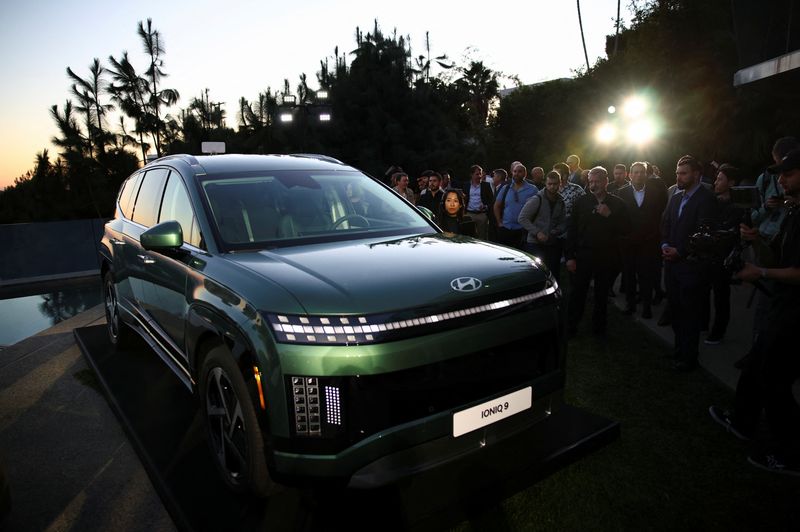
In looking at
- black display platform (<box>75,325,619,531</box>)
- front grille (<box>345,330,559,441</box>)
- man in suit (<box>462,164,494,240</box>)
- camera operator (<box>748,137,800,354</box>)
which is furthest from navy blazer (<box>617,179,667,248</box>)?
front grille (<box>345,330,559,441</box>)

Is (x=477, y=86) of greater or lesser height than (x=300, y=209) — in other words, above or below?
above

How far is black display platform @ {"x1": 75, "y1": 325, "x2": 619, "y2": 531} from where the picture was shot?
273 centimetres

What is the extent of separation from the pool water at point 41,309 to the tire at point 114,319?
3386mm

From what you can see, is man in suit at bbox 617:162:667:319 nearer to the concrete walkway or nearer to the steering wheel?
the steering wheel

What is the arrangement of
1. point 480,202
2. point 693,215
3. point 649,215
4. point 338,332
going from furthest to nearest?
point 480,202 < point 649,215 < point 693,215 < point 338,332

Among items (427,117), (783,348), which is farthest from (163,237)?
(427,117)

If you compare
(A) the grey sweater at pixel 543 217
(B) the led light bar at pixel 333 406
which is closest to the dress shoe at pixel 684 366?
(A) the grey sweater at pixel 543 217

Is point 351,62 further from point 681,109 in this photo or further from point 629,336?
point 629,336

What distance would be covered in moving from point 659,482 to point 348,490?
1954 millimetres

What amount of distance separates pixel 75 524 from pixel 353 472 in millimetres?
1772

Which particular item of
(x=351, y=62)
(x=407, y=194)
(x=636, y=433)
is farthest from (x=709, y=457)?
(x=351, y=62)

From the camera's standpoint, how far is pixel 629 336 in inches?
254

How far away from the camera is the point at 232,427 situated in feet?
9.70

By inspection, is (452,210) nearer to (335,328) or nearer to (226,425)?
(226,425)
